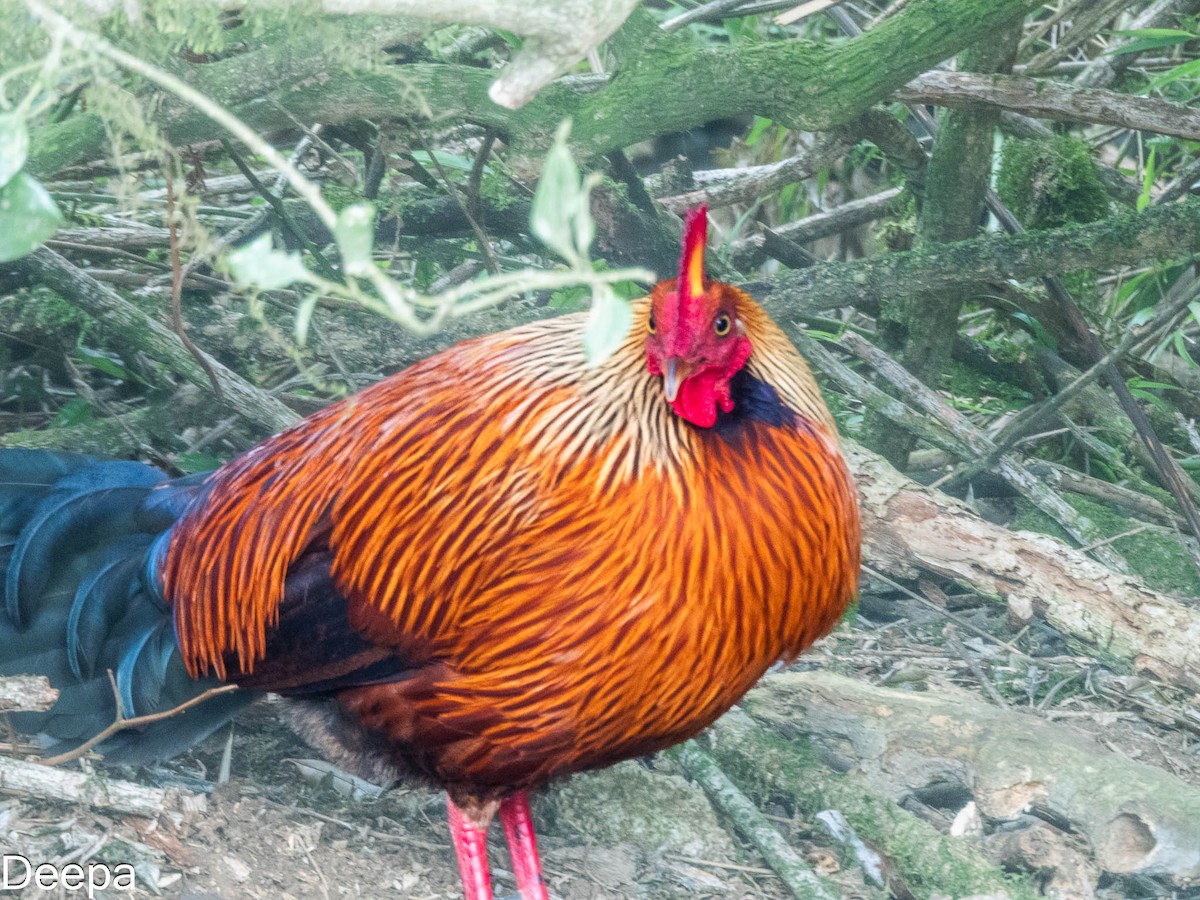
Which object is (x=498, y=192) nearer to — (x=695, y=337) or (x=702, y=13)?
(x=702, y=13)

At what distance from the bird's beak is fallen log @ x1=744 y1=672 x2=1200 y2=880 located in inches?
56.3

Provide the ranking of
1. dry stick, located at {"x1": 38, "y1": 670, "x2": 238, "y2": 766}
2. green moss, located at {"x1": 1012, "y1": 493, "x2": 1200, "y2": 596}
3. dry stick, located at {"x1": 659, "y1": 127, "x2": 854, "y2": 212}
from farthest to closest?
dry stick, located at {"x1": 659, "y1": 127, "x2": 854, "y2": 212}
green moss, located at {"x1": 1012, "y1": 493, "x2": 1200, "y2": 596}
dry stick, located at {"x1": 38, "y1": 670, "x2": 238, "y2": 766}

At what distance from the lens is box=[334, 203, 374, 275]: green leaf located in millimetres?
957

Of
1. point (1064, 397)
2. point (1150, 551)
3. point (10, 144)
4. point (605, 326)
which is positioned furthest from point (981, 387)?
point (10, 144)

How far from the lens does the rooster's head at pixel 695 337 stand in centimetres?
203

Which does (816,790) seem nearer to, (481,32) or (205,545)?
(205,545)

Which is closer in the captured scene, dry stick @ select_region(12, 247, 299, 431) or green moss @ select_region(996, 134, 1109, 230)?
dry stick @ select_region(12, 247, 299, 431)

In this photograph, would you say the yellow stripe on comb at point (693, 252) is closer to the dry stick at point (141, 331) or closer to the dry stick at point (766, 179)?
the dry stick at point (141, 331)

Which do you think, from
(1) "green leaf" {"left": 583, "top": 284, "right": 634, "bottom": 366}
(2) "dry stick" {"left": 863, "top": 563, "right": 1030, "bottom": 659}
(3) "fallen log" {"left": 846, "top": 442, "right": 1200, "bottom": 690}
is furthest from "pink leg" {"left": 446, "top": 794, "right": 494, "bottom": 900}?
(1) "green leaf" {"left": 583, "top": 284, "right": 634, "bottom": 366}

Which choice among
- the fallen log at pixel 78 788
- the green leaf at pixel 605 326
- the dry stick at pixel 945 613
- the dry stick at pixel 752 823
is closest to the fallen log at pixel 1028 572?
the dry stick at pixel 945 613

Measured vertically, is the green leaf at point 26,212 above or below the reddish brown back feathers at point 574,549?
above

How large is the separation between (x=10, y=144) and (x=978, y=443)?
312 cm

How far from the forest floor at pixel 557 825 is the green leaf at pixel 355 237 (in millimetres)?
1942

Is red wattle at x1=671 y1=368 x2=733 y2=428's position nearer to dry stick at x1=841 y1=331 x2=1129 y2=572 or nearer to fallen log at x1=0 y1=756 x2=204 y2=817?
fallen log at x1=0 y1=756 x2=204 y2=817
